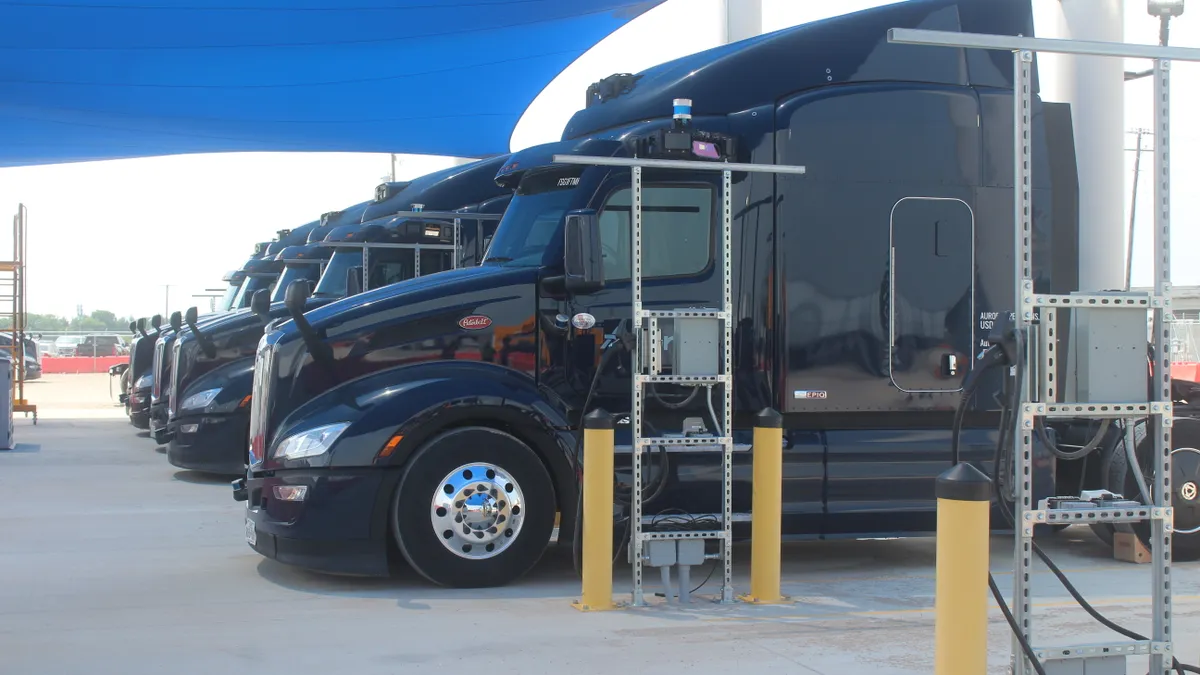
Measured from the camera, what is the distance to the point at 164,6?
42.6 feet

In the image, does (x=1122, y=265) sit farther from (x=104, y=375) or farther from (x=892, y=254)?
(x=104, y=375)

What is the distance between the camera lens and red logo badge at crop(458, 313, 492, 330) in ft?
25.0

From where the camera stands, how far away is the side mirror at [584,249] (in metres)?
7.10

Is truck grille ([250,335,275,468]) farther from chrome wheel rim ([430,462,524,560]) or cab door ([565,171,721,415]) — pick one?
cab door ([565,171,721,415])

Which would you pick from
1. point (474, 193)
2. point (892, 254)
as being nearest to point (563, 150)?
point (892, 254)

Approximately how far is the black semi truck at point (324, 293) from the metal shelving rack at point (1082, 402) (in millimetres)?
8106

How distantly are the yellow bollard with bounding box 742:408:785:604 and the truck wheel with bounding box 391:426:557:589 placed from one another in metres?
1.24

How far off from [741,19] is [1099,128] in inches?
179

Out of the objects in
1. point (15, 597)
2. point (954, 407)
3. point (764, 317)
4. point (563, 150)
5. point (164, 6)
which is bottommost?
point (15, 597)

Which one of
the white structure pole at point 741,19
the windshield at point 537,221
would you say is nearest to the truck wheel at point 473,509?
the windshield at point 537,221

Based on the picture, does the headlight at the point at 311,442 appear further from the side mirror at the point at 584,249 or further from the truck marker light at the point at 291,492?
the side mirror at the point at 584,249

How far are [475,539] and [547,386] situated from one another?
39.3 inches

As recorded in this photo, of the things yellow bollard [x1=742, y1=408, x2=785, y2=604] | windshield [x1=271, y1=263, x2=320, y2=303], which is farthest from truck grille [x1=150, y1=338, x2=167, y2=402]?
yellow bollard [x1=742, y1=408, x2=785, y2=604]

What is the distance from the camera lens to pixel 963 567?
419 cm
